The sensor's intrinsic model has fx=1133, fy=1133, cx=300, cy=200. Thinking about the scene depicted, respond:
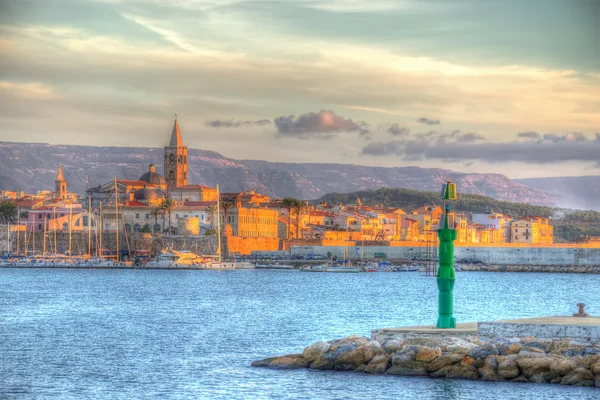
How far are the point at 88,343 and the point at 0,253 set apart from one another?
7318 centimetres

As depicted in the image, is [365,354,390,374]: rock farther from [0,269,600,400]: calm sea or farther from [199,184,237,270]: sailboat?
[199,184,237,270]: sailboat

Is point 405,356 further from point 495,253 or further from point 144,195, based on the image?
point 144,195

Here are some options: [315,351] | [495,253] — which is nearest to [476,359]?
[315,351]

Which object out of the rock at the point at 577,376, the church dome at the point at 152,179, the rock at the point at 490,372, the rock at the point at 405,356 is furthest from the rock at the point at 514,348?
the church dome at the point at 152,179

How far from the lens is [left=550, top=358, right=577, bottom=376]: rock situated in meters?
19.9

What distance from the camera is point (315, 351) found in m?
22.2

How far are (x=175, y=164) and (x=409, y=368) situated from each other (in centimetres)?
10865

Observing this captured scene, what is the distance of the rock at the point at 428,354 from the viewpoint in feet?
67.9

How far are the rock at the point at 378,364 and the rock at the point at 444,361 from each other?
854 millimetres

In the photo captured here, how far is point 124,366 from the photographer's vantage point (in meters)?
23.8

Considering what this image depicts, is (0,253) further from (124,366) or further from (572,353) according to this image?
(572,353)

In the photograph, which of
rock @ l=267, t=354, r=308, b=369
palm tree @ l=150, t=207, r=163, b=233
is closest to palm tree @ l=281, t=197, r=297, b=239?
palm tree @ l=150, t=207, r=163, b=233

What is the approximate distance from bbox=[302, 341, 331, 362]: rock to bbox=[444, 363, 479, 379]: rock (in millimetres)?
2823

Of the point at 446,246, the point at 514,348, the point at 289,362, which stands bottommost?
the point at 289,362
